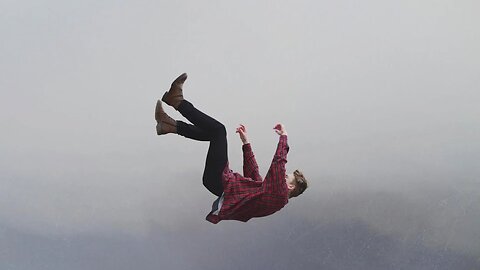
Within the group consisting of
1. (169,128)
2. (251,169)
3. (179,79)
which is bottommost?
(251,169)

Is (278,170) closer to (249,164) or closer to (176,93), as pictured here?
(249,164)

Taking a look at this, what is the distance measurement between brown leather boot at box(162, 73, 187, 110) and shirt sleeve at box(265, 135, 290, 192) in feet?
4.78

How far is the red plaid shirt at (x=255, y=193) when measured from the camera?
833 centimetres

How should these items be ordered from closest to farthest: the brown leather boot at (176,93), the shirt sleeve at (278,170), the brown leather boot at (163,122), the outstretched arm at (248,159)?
1. the shirt sleeve at (278,170)
2. the brown leather boot at (176,93)
3. the brown leather boot at (163,122)
4. the outstretched arm at (248,159)

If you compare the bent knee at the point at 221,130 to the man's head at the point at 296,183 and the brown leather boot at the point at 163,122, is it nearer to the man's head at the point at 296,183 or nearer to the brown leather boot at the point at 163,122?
the brown leather boot at the point at 163,122

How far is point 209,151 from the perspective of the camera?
8.84 m

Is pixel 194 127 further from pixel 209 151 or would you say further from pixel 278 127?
pixel 278 127

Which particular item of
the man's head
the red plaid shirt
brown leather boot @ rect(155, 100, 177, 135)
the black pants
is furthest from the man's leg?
the man's head

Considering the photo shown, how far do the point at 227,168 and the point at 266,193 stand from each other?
2.39ft

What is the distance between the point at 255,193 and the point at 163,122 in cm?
159

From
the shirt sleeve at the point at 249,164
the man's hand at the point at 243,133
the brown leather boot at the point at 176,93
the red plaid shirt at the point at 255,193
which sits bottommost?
the red plaid shirt at the point at 255,193

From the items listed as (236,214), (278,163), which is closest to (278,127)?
(278,163)

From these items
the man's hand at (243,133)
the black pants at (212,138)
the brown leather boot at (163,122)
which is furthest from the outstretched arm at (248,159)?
the brown leather boot at (163,122)

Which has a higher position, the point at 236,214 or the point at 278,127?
the point at 278,127
